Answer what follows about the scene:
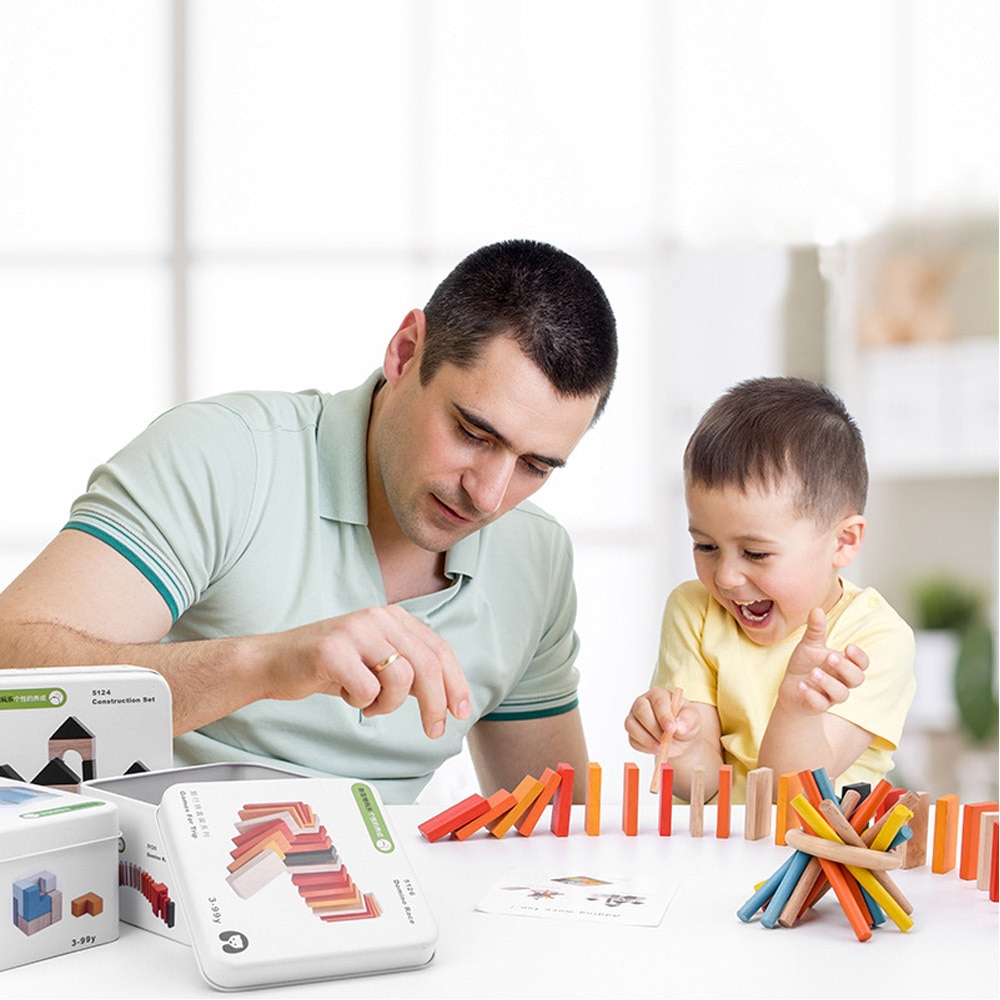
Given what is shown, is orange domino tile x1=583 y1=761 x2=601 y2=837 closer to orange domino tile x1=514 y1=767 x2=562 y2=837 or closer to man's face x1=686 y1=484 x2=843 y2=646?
orange domino tile x1=514 y1=767 x2=562 y2=837

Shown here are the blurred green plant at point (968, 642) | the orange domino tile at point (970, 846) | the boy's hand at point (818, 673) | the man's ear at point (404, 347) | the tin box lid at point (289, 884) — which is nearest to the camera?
the tin box lid at point (289, 884)

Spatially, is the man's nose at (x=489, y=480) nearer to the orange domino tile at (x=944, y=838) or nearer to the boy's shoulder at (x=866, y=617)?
the boy's shoulder at (x=866, y=617)

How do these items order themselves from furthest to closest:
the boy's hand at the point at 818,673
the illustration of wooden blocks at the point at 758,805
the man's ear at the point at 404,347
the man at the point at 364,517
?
the man's ear at the point at 404,347 < the man at the point at 364,517 < the boy's hand at the point at 818,673 < the illustration of wooden blocks at the point at 758,805

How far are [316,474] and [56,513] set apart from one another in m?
2.08

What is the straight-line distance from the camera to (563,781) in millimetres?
1105

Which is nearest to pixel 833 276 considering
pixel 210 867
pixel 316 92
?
pixel 316 92

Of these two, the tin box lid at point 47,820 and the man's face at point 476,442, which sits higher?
the man's face at point 476,442

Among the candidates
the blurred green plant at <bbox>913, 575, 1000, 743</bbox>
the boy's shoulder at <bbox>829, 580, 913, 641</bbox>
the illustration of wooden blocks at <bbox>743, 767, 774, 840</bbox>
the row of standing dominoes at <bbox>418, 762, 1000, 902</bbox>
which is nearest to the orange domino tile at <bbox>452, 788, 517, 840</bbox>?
the row of standing dominoes at <bbox>418, 762, 1000, 902</bbox>

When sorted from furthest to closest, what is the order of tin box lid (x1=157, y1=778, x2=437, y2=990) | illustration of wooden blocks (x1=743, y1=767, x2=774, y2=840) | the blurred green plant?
1. the blurred green plant
2. illustration of wooden blocks (x1=743, y1=767, x2=774, y2=840)
3. tin box lid (x1=157, y1=778, x2=437, y2=990)

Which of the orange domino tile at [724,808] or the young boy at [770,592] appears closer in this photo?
the orange domino tile at [724,808]

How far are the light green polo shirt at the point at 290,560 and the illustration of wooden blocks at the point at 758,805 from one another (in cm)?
51

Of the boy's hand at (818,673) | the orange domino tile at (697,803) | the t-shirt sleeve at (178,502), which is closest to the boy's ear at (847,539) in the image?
the boy's hand at (818,673)

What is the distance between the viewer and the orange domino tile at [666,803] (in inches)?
43.6

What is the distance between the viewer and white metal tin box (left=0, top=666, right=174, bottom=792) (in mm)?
863
